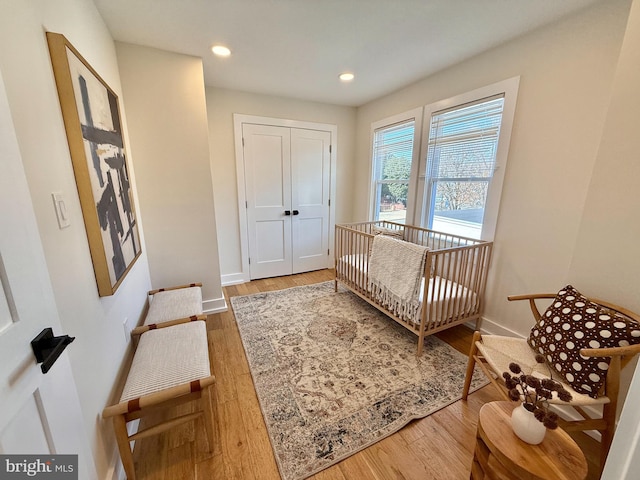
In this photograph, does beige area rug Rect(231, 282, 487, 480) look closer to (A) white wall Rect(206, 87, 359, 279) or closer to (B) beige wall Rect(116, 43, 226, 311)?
(B) beige wall Rect(116, 43, 226, 311)

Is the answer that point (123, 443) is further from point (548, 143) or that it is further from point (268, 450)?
point (548, 143)

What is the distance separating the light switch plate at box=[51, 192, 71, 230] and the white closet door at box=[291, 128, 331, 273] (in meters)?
2.67

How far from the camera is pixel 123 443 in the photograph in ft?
3.68

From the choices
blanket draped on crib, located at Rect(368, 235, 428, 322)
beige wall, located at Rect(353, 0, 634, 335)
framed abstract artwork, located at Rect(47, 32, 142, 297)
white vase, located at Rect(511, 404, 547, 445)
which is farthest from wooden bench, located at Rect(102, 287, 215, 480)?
beige wall, located at Rect(353, 0, 634, 335)

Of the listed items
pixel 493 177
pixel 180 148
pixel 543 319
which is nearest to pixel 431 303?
pixel 543 319

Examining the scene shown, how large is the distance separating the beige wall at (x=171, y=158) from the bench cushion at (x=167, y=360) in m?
1.01

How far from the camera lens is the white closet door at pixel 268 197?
3217mm

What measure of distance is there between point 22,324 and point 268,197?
2900mm

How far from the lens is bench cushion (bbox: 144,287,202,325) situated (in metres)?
1.80

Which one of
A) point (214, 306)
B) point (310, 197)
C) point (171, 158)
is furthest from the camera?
point (310, 197)

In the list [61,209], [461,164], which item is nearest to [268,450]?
[61,209]

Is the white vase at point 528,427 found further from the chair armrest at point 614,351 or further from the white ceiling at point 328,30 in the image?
the white ceiling at point 328,30

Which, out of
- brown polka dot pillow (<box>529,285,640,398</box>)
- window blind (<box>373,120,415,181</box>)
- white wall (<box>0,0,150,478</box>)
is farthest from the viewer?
window blind (<box>373,120,415,181</box>)

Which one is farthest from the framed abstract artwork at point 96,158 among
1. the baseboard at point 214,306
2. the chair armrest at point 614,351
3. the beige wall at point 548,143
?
the beige wall at point 548,143
